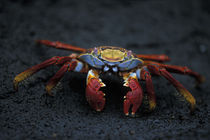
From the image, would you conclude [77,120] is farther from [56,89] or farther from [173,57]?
[173,57]

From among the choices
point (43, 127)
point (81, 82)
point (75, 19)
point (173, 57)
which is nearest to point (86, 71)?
point (81, 82)

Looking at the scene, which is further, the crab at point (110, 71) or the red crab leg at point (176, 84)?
the red crab leg at point (176, 84)

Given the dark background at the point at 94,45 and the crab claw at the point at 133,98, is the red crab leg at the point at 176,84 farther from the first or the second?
the crab claw at the point at 133,98

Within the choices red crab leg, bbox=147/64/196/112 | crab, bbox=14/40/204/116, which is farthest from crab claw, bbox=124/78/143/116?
red crab leg, bbox=147/64/196/112

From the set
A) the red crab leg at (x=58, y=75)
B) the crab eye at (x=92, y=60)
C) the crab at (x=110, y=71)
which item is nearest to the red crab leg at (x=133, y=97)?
the crab at (x=110, y=71)

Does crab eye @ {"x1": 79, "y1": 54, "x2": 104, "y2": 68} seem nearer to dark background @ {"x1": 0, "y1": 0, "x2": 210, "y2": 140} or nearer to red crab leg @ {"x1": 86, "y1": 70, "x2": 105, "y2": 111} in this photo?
red crab leg @ {"x1": 86, "y1": 70, "x2": 105, "y2": 111}

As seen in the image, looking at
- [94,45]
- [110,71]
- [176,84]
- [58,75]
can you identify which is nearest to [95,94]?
[110,71]
